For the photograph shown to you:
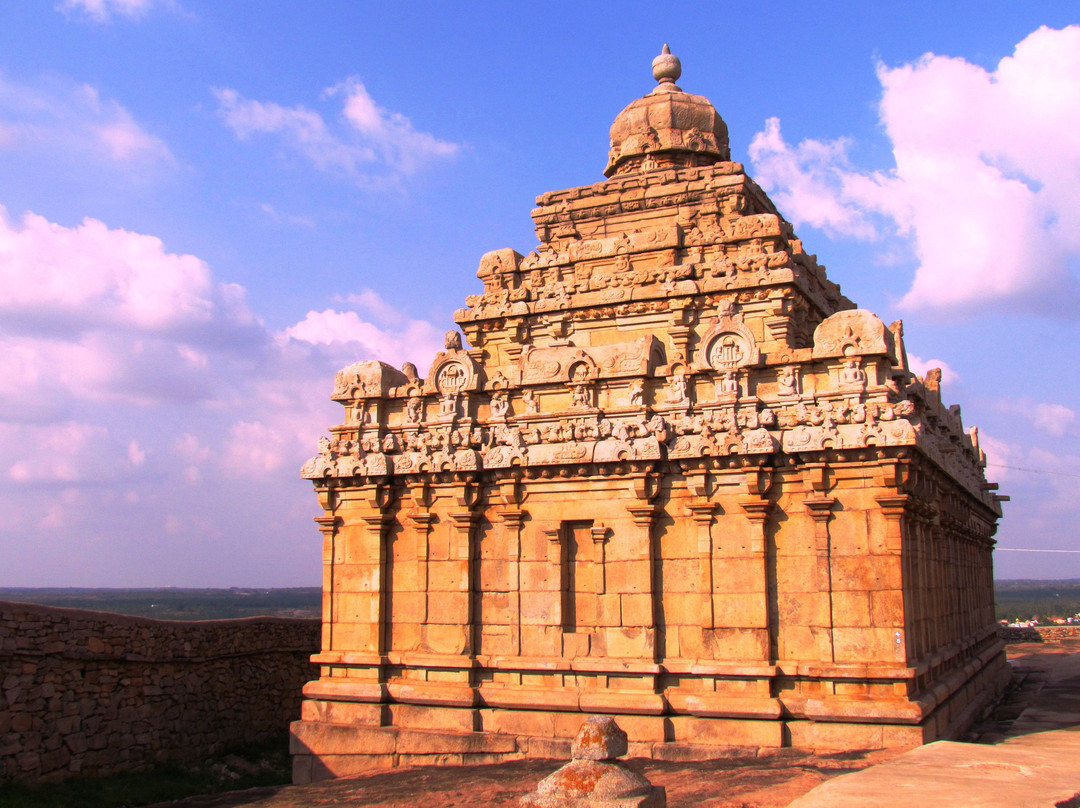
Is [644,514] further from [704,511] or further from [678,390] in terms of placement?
[678,390]

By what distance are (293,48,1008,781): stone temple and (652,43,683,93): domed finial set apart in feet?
12.9

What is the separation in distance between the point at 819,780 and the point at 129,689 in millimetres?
14102

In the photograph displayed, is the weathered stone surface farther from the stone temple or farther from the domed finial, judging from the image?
the domed finial

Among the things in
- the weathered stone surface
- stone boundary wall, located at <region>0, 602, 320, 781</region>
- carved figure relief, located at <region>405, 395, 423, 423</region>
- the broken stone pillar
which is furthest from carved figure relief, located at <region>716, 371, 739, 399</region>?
stone boundary wall, located at <region>0, 602, 320, 781</region>

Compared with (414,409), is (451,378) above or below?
above

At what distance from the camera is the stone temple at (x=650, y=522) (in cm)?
1323


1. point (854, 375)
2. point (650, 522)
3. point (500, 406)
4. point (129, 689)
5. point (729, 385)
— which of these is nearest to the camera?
point (854, 375)

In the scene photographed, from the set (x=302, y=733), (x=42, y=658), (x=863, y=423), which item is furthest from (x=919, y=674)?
(x=42, y=658)

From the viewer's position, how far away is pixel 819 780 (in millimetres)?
11094

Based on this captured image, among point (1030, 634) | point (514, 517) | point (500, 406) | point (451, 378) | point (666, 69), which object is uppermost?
point (666, 69)

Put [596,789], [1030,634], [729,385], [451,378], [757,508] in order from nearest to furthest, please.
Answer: [596,789] → [757,508] → [729,385] → [451,378] → [1030,634]

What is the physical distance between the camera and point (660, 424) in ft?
47.4

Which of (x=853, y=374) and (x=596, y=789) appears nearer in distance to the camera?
(x=596, y=789)

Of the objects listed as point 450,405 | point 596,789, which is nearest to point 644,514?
point 450,405
